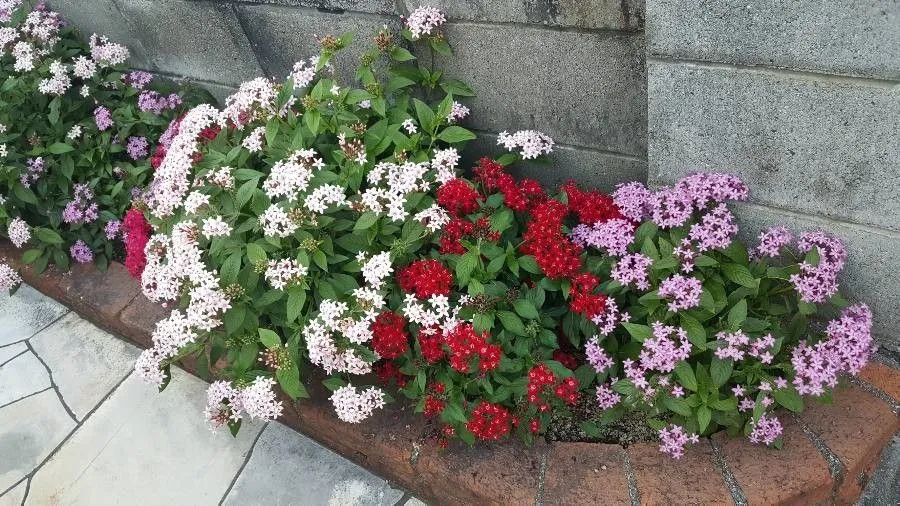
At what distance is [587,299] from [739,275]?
0.50m

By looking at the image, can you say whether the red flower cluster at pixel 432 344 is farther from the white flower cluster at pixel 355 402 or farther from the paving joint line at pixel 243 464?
the paving joint line at pixel 243 464

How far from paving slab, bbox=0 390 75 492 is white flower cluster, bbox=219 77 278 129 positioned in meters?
1.56

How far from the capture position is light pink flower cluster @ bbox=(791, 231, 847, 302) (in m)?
2.20

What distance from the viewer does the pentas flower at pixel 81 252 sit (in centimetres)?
367

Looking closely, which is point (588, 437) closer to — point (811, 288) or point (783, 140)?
point (811, 288)

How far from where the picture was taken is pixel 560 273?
236cm

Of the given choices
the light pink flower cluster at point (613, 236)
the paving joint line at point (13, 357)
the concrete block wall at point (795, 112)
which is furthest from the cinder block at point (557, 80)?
→ the paving joint line at point (13, 357)

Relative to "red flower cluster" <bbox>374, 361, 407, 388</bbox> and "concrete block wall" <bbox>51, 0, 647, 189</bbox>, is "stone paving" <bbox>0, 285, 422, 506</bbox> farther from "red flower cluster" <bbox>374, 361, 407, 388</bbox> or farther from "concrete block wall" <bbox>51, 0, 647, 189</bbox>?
"concrete block wall" <bbox>51, 0, 647, 189</bbox>

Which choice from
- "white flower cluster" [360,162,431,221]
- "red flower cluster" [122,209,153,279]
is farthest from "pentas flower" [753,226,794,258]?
"red flower cluster" [122,209,153,279]

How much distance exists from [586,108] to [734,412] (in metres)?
1.23

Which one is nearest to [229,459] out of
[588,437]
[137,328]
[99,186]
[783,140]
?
[137,328]

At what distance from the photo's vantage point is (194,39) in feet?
12.1

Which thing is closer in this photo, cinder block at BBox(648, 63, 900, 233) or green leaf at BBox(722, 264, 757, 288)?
cinder block at BBox(648, 63, 900, 233)

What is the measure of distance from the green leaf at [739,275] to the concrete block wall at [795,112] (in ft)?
0.74
